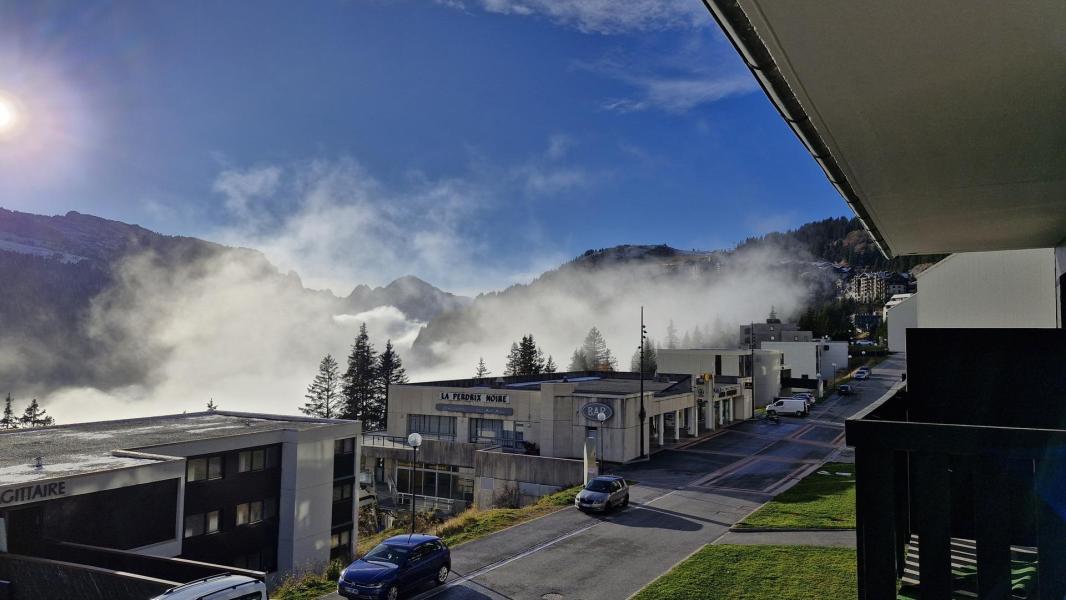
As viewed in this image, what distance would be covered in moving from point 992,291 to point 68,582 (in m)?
26.4

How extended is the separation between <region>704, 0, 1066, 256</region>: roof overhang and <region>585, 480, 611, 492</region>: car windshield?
64.3 feet

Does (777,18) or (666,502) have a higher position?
(777,18)

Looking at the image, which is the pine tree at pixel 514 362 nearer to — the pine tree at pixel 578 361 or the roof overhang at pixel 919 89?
the pine tree at pixel 578 361

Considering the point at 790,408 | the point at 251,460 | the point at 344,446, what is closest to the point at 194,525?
the point at 251,460

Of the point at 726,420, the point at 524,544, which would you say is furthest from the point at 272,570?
the point at 726,420

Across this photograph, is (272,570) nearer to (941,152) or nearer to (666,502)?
(666,502)

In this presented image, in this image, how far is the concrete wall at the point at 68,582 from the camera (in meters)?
13.3

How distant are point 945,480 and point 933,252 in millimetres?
11584

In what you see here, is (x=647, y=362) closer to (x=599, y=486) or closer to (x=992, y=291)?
(x=599, y=486)

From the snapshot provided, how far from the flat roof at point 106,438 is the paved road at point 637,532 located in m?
11.3

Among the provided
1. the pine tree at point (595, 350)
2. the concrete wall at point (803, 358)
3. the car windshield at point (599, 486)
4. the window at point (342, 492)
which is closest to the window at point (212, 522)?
the window at point (342, 492)

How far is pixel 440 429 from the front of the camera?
1893 inches

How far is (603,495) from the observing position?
25.3 metres

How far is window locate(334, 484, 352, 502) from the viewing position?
33000 mm
